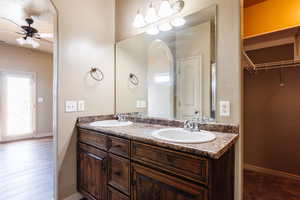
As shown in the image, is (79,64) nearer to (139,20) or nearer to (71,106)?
(71,106)

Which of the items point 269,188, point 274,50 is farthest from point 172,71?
point 269,188

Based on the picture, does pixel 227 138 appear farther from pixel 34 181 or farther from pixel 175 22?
pixel 34 181

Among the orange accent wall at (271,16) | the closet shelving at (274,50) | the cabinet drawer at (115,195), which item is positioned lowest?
the cabinet drawer at (115,195)

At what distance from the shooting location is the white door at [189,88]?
171 cm

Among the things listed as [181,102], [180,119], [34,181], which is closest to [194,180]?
[180,119]

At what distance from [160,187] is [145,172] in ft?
0.52

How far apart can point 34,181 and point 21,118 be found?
326 cm

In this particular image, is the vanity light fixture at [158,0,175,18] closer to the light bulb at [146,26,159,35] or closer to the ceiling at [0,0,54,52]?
the light bulb at [146,26,159,35]

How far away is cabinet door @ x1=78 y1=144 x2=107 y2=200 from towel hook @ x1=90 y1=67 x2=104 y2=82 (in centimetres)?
A: 86

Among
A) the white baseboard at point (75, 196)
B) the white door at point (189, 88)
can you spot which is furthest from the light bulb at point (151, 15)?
the white baseboard at point (75, 196)

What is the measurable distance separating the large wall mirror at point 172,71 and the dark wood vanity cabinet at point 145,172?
610 mm

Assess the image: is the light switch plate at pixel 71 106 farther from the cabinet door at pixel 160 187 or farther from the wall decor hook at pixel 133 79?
the cabinet door at pixel 160 187

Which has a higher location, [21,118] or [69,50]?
[69,50]

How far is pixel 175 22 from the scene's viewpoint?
1.75 meters
